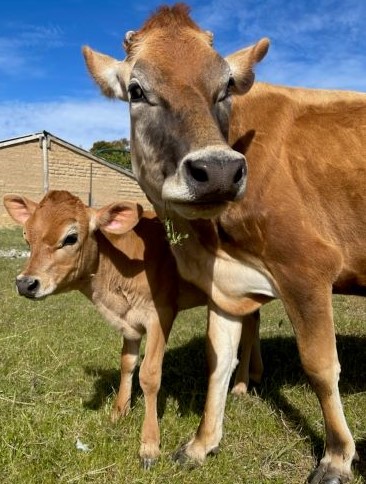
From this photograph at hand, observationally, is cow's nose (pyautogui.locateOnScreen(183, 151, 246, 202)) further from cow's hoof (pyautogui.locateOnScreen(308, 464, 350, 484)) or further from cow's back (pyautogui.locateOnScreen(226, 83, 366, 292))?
cow's hoof (pyautogui.locateOnScreen(308, 464, 350, 484))

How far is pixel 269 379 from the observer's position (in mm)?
6172

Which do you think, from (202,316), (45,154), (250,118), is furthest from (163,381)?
(45,154)

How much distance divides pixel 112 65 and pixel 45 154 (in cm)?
2704

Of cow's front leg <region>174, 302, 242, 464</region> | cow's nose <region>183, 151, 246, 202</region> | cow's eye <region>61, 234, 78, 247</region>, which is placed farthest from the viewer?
cow's eye <region>61, 234, 78, 247</region>

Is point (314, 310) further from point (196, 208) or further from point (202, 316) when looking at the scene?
point (202, 316)

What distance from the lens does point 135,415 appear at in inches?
195

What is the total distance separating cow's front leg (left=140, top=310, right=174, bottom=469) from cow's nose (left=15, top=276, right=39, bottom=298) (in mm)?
1057

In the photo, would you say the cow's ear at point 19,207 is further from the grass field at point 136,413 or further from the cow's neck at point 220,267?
the cow's neck at point 220,267

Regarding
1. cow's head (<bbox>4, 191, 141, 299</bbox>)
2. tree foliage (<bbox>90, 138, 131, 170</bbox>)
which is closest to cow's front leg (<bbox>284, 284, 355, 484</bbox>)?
cow's head (<bbox>4, 191, 141, 299</bbox>)

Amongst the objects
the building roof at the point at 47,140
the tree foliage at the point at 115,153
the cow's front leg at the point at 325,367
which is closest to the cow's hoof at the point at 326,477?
the cow's front leg at the point at 325,367

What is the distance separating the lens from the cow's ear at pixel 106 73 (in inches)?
177

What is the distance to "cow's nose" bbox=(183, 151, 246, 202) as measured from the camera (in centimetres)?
313

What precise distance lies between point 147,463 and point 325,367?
4.73ft

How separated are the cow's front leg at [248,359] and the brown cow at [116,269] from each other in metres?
0.05
